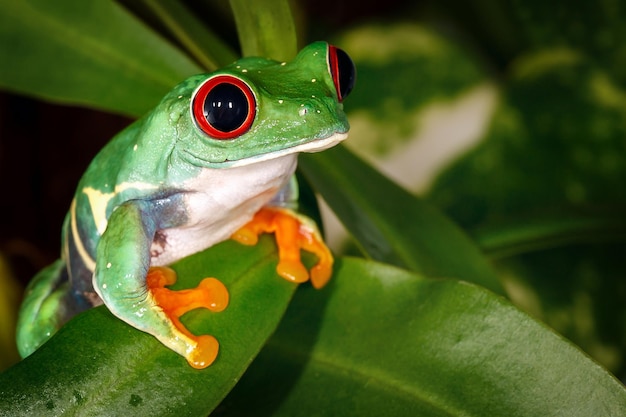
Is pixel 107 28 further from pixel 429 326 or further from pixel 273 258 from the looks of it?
pixel 429 326

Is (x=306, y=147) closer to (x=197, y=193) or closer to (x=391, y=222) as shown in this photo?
(x=197, y=193)

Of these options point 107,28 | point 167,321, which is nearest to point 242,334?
point 167,321

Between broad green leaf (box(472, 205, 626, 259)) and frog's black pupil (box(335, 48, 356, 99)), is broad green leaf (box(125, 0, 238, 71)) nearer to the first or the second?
frog's black pupil (box(335, 48, 356, 99))

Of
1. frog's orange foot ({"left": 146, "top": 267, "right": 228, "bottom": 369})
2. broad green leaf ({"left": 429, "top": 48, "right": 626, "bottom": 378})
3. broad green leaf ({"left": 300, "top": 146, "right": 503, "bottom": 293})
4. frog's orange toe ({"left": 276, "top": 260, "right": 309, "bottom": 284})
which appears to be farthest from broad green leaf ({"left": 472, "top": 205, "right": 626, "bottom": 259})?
frog's orange foot ({"left": 146, "top": 267, "right": 228, "bottom": 369})

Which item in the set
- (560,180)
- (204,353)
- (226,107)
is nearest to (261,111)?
(226,107)

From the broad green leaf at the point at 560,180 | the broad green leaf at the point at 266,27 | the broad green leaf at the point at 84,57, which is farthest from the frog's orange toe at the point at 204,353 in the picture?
the broad green leaf at the point at 560,180

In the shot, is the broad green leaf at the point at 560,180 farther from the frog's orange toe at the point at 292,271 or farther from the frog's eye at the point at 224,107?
the frog's eye at the point at 224,107
